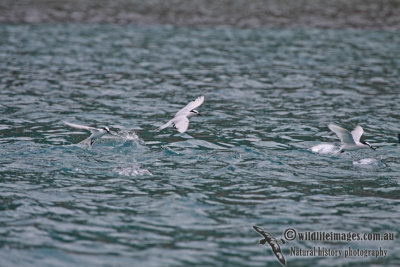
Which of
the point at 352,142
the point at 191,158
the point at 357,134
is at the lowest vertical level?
the point at 191,158

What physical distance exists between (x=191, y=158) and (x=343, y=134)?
3.99 metres

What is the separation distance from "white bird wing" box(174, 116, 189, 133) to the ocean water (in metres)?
0.96

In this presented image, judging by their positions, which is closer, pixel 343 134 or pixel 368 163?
pixel 343 134

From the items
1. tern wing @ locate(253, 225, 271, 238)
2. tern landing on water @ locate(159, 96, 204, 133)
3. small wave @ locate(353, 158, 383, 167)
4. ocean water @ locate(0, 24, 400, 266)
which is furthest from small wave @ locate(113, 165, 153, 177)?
small wave @ locate(353, 158, 383, 167)

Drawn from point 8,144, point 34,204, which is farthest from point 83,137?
point 34,204

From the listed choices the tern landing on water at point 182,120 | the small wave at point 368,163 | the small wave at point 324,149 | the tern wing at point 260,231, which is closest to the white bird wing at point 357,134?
the small wave at point 368,163

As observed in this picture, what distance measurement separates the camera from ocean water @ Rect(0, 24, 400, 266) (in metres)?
10.2

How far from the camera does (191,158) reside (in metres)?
14.8

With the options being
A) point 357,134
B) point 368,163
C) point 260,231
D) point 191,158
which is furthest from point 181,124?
point 368,163

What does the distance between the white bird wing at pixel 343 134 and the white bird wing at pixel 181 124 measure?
3.66 m

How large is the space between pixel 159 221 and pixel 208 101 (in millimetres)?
10734

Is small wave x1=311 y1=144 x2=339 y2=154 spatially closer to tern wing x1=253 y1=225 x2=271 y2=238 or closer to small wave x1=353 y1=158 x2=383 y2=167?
small wave x1=353 y1=158 x2=383 y2=167

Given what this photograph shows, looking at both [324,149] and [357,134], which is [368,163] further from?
[324,149]

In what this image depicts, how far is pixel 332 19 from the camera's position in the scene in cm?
4056
